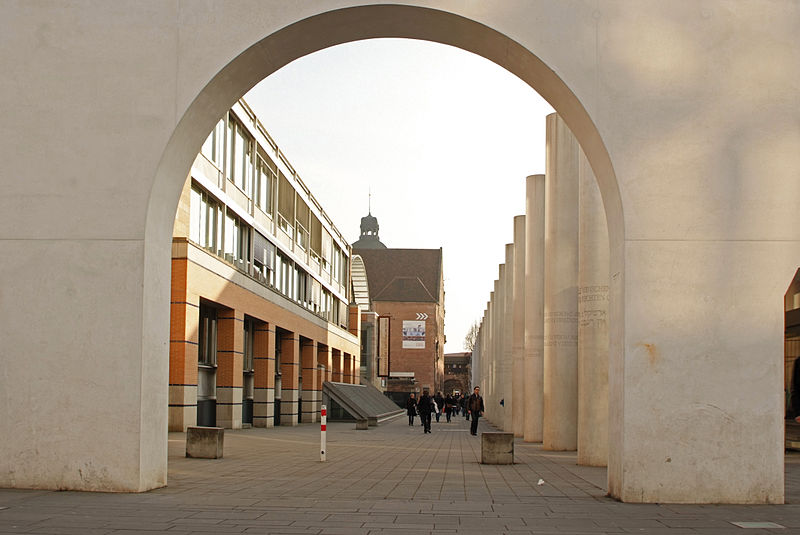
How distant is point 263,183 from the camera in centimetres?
3841

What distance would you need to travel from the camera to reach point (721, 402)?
1085 centimetres

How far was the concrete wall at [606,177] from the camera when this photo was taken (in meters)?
10.9

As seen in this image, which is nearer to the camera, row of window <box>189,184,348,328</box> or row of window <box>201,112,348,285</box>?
row of window <box>189,184,348,328</box>

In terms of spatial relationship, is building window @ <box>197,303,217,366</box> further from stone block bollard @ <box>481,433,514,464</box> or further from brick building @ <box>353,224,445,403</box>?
brick building @ <box>353,224,445,403</box>

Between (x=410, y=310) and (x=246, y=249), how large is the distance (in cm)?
7906

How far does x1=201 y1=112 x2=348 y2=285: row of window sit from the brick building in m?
54.4

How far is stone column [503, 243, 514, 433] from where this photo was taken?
1587 inches

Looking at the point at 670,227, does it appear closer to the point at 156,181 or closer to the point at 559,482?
the point at 559,482

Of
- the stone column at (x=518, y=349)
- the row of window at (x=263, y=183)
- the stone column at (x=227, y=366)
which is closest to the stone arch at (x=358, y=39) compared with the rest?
the row of window at (x=263, y=183)

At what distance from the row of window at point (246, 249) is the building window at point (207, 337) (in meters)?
1.91

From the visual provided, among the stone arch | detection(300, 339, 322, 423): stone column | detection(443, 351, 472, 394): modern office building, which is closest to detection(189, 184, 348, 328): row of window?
detection(300, 339, 322, 423): stone column

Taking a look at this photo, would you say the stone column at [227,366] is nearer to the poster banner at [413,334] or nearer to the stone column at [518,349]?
the stone column at [518,349]

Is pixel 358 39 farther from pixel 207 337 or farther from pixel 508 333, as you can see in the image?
pixel 508 333

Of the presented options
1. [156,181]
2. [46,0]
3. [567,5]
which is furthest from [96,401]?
[567,5]
